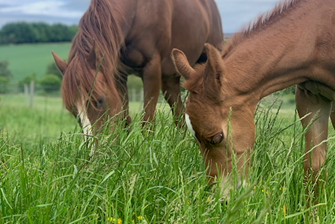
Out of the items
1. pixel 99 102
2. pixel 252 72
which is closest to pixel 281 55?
pixel 252 72

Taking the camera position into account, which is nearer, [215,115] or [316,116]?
[215,115]

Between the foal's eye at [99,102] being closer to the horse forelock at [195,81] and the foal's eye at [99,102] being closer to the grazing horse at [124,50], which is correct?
the grazing horse at [124,50]

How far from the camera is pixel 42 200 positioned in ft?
5.51

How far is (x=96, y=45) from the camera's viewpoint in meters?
3.66

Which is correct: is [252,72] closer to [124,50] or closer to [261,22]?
[261,22]

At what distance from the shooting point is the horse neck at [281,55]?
2.55 meters

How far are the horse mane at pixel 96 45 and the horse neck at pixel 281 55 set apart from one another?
5.16 ft

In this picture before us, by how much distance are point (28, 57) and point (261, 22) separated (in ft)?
164

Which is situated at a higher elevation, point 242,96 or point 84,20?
point 84,20

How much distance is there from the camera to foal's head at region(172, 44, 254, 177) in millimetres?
2381

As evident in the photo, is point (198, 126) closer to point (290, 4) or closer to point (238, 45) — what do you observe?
point (238, 45)

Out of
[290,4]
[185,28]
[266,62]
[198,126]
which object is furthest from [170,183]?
[185,28]

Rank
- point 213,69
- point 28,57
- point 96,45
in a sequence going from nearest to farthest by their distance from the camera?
point 213,69 → point 96,45 → point 28,57

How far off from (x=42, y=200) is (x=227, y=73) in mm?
1501
